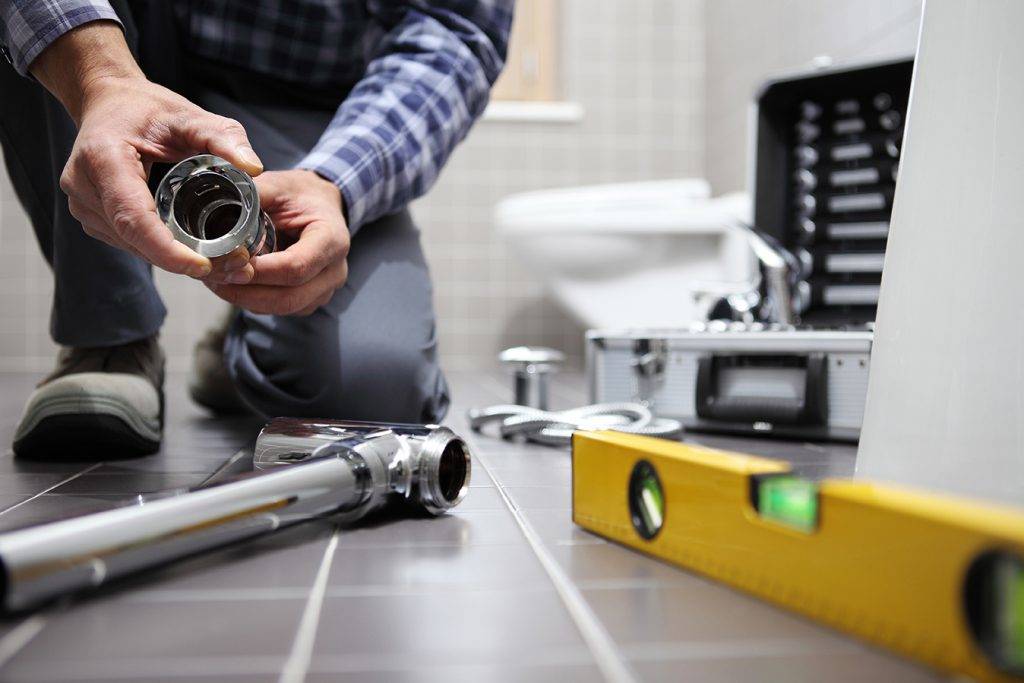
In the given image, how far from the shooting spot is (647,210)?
2039 millimetres

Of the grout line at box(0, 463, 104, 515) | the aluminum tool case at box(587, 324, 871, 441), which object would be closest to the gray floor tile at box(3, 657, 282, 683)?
the grout line at box(0, 463, 104, 515)

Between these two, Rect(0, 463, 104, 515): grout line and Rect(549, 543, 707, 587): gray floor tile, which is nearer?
Rect(549, 543, 707, 587): gray floor tile

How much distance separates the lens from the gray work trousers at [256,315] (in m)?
0.92

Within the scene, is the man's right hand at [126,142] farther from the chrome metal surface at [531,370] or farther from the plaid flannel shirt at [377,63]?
the chrome metal surface at [531,370]

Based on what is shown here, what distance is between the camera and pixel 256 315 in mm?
984

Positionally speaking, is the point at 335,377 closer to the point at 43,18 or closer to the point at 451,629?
the point at 43,18

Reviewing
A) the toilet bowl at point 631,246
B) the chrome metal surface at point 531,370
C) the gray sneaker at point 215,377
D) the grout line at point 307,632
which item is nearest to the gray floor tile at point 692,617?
the grout line at point 307,632

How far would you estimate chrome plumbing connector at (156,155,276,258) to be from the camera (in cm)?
61

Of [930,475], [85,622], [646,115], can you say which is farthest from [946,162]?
[646,115]

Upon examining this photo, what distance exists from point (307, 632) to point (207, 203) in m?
0.36

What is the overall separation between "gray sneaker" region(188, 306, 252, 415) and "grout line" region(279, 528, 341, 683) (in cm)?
82

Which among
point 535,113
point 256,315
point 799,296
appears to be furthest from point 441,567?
point 535,113

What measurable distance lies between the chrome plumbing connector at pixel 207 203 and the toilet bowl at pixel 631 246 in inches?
57.1

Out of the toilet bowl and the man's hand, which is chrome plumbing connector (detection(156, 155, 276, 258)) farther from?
the toilet bowl
